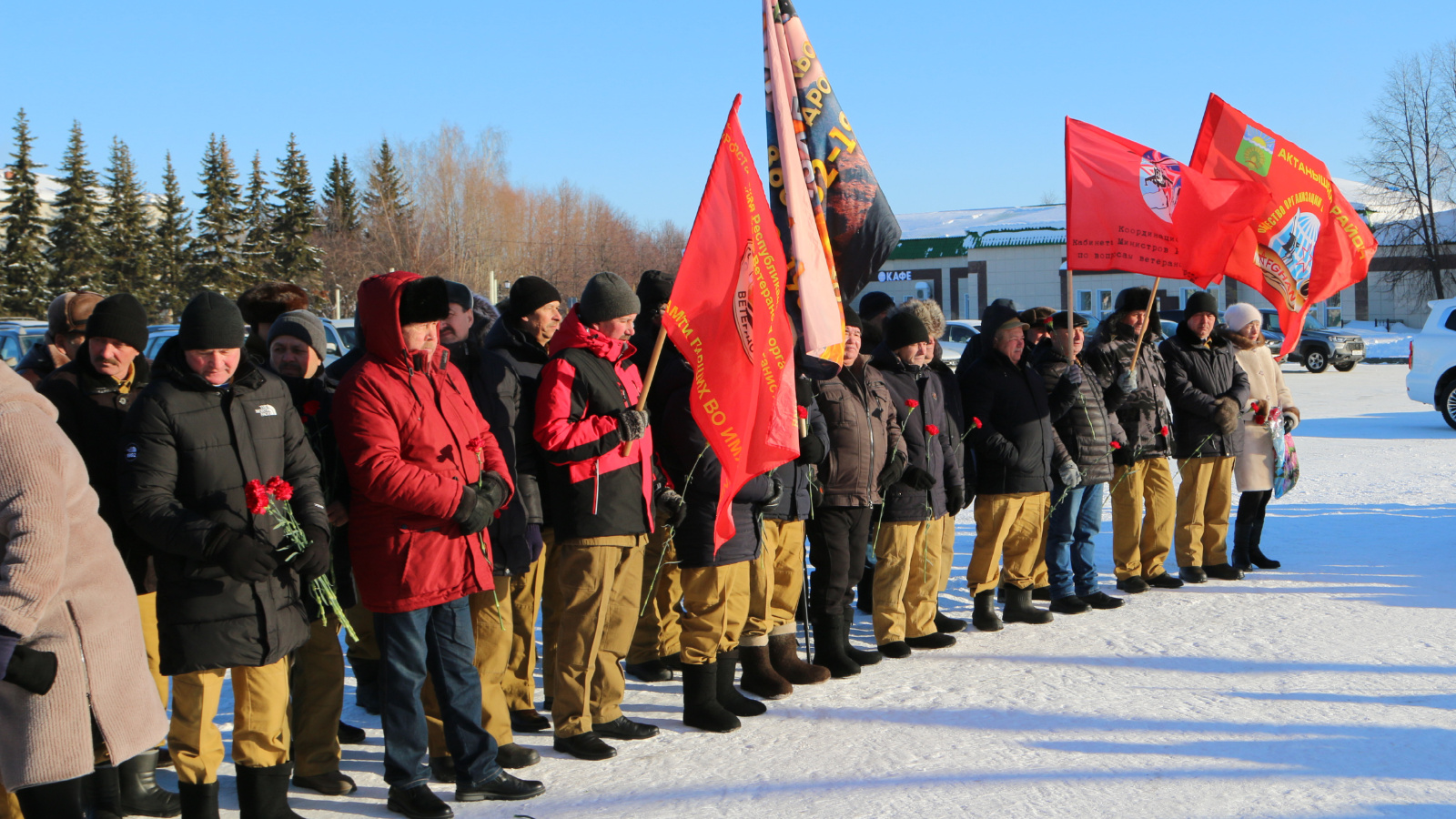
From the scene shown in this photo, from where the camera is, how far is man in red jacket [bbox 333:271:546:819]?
3.81m

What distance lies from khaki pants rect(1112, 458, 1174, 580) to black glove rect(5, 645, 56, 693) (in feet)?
19.8

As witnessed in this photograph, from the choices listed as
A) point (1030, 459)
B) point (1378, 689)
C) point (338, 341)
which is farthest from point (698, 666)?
point (338, 341)

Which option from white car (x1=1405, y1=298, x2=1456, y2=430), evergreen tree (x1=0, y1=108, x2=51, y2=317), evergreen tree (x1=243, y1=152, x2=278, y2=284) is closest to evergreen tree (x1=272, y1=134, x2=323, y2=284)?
evergreen tree (x1=243, y1=152, x2=278, y2=284)

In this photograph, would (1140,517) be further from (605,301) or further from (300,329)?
(300,329)

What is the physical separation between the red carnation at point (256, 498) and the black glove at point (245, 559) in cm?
11

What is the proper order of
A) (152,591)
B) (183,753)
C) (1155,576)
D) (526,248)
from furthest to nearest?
1. (526,248)
2. (1155,576)
3. (152,591)
4. (183,753)

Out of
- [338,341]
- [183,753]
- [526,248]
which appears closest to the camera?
[183,753]

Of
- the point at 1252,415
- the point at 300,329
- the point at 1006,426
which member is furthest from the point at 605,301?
the point at 1252,415

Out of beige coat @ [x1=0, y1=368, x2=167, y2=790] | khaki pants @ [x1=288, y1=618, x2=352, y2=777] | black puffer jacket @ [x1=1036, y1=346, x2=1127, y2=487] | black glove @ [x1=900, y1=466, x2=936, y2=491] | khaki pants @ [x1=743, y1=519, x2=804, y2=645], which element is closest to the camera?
beige coat @ [x1=0, y1=368, x2=167, y2=790]

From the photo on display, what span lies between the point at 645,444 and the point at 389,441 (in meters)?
1.19

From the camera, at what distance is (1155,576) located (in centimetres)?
749

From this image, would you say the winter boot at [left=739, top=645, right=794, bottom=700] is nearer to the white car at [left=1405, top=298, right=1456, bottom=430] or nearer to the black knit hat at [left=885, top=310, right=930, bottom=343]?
the black knit hat at [left=885, top=310, right=930, bottom=343]

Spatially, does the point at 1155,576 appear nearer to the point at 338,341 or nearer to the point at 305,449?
the point at 305,449

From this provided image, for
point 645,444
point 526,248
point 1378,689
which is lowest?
point 1378,689
